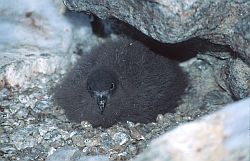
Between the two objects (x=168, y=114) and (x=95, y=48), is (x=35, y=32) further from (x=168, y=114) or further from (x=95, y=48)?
(x=168, y=114)

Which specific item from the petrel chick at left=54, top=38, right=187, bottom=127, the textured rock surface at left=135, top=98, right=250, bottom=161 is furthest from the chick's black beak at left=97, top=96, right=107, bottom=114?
the textured rock surface at left=135, top=98, right=250, bottom=161

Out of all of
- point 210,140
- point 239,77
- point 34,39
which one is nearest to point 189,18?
point 239,77

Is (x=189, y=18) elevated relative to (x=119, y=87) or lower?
elevated

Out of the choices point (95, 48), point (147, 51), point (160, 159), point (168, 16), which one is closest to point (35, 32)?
point (95, 48)

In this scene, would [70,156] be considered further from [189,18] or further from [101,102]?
[189,18]

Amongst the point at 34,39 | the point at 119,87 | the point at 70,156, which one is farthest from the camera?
the point at 34,39

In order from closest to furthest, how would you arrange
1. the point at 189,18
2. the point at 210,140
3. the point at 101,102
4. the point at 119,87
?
1. the point at 210,140
2. the point at 189,18
3. the point at 101,102
4. the point at 119,87
